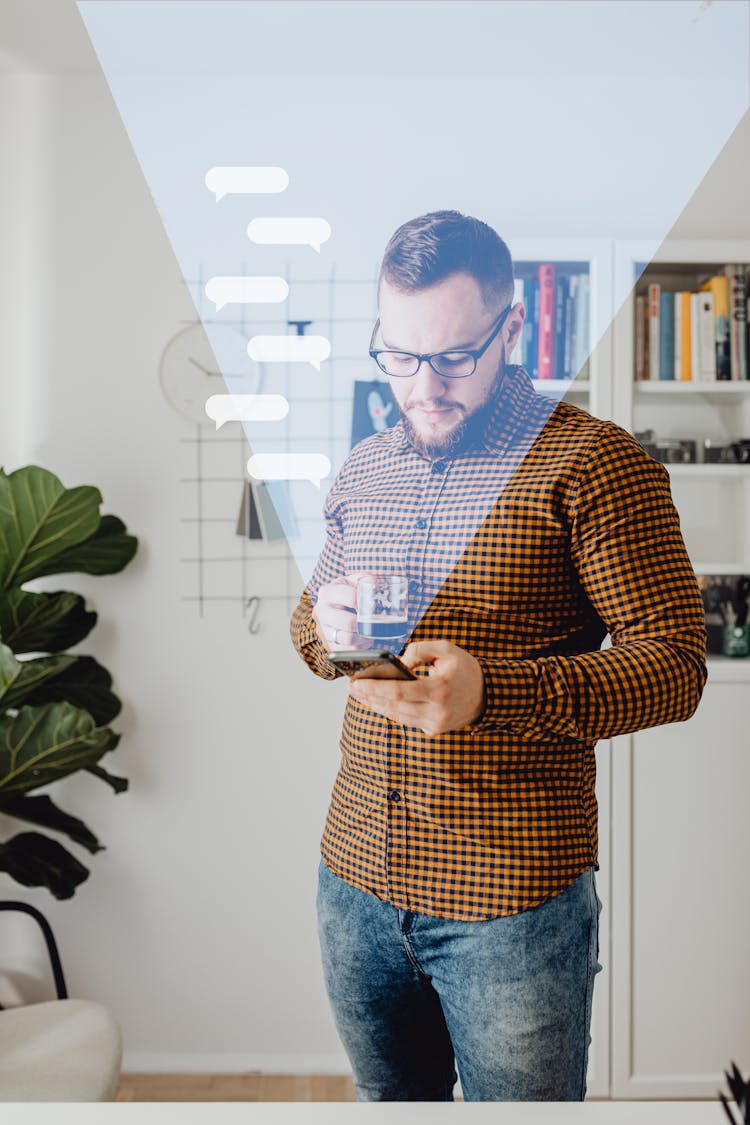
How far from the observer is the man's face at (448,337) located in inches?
20.7

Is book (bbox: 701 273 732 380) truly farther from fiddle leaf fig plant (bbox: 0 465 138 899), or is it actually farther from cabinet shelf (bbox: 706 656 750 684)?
A: fiddle leaf fig plant (bbox: 0 465 138 899)

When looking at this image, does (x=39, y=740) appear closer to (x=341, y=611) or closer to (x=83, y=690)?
(x=83, y=690)

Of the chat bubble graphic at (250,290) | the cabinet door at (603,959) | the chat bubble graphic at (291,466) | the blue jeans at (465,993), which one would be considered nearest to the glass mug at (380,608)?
the chat bubble graphic at (291,466)

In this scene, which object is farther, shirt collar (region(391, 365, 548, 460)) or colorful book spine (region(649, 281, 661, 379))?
colorful book spine (region(649, 281, 661, 379))

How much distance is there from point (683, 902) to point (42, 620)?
55.4 inches

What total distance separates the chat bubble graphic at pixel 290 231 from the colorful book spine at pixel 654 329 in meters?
1.52

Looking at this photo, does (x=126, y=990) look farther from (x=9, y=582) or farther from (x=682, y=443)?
(x=682, y=443)

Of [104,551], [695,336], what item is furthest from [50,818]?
[695,336]

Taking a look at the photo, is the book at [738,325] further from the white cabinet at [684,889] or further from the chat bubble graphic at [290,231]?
the chat bubble graphic at [290,231]

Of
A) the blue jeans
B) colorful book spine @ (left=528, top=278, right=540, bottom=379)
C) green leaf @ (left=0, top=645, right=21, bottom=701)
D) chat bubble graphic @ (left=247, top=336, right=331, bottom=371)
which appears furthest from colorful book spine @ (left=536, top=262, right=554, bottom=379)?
green leaf @ (left=0, top=645, right=21, bottom=701)

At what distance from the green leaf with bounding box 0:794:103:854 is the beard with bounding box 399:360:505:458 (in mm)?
1502

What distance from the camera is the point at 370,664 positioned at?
22.7 inches

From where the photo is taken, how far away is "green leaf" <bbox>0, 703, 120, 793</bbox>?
65.1 inches

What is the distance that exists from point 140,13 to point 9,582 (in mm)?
1399
